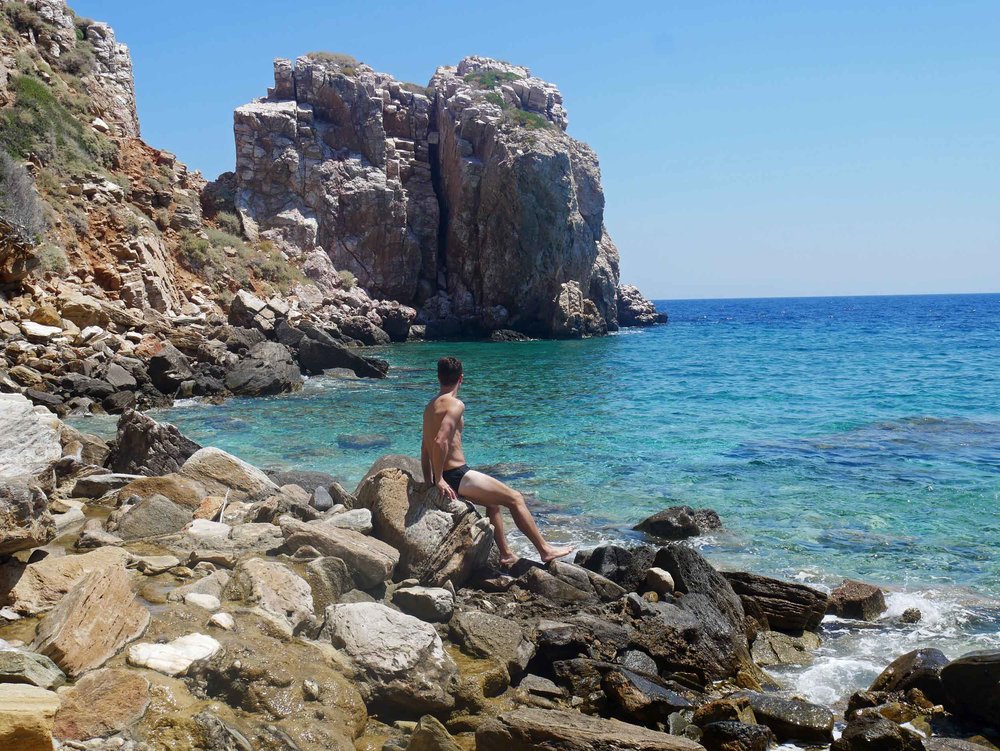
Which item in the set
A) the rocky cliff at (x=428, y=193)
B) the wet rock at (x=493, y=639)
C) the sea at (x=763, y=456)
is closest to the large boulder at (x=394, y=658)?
the wet rock at (x=493, y=639)

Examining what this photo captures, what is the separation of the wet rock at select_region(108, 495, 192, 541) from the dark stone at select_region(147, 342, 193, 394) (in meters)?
16.2

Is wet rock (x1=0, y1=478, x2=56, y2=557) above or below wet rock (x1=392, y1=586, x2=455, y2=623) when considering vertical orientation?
above

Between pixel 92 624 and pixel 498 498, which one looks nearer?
pixel 92 624

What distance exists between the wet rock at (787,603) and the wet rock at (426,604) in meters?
3.29

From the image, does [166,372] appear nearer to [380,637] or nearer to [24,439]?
[24,439]

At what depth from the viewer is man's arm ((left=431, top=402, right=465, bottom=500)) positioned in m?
7.19

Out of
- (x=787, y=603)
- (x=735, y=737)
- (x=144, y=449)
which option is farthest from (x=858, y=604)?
(x=144, y=449)

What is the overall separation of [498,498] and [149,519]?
3352mm

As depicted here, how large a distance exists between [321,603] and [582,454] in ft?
34.8

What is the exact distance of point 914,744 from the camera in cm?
503

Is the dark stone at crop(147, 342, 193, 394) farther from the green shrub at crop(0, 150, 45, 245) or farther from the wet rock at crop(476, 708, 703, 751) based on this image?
the wet rock at crop(476, 708, 703, 751)

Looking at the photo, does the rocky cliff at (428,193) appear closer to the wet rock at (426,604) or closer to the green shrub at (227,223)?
the green shrub at (227,223)

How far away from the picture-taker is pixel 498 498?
25.1 ft

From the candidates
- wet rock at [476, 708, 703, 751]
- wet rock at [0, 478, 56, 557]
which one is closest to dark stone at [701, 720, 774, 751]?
wet rock at [476, 708, 703, 751]
